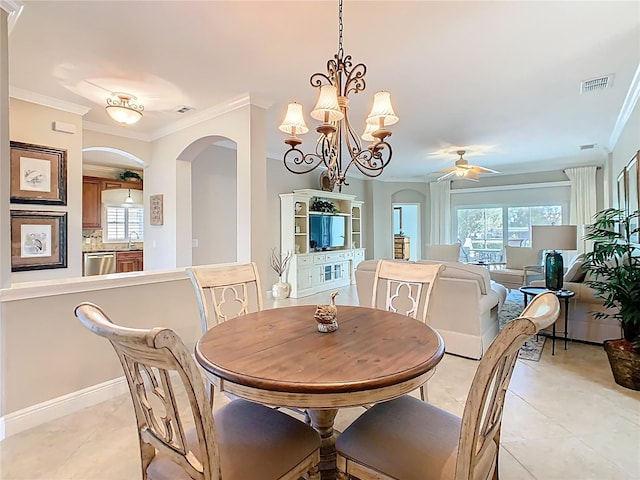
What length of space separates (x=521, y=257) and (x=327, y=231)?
12.9ft

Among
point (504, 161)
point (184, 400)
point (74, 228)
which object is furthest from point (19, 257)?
point (504, 161)

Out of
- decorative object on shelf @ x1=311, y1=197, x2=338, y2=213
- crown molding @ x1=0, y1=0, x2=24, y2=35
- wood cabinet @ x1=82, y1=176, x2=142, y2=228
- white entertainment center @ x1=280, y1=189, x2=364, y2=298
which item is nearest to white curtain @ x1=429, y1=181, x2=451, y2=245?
white entertainment center @ x1=280, y1=189, x2=364, y2=298

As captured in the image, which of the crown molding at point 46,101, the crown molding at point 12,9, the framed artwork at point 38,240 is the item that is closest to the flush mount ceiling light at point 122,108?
the crown molding at point 46,101

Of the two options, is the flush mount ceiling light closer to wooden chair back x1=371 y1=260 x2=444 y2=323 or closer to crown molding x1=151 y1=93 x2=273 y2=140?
crown molding x1=151 y1=93 x2=273 y2=140

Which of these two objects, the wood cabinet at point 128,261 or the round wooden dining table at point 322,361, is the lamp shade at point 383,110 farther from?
the wood cabinet at point 128,261

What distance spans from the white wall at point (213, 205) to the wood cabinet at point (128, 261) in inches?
128

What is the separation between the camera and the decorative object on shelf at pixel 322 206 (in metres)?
6.98

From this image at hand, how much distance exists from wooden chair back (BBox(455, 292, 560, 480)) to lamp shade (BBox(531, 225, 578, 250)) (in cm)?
336

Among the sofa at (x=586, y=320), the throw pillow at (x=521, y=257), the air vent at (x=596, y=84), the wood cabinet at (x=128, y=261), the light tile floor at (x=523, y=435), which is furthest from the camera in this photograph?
the wood cabinet at (x=128, y=261)

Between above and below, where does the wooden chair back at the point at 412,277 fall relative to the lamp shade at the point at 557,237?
below

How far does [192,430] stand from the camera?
1.32 meters

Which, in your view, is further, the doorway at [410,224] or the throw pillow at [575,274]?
the doorway at [410,224]

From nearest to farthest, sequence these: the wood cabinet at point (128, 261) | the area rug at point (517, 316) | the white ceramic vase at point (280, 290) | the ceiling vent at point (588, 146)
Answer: the area rug at point (517, 316), the ceiling vent at point (588, 146), the white ceramic vase at point (280, 290), the wood cabinet at point (128, 261)

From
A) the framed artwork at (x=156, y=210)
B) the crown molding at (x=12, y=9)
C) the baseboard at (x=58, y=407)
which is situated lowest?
the baseboard at (x=58, y=407)
